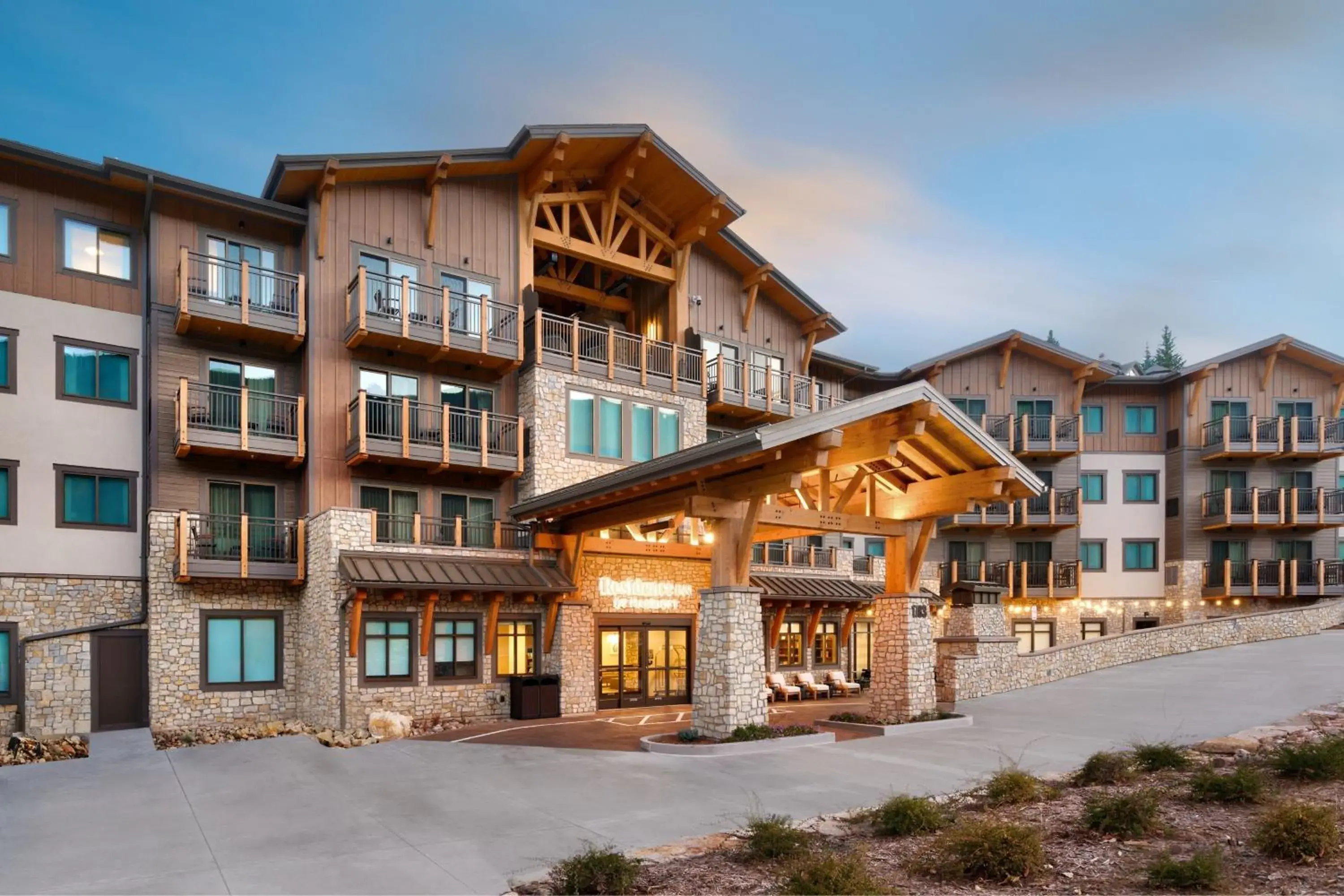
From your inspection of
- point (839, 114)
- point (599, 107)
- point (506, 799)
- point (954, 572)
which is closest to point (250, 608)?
point (506, 799)

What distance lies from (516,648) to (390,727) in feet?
12.4

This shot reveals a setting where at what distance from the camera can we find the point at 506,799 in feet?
35.6

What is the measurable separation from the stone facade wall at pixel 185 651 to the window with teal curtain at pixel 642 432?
29.1 ft

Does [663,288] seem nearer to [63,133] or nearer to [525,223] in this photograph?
[525,223]

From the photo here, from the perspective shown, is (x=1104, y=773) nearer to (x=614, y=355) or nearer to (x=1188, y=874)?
(x=1188, y=874)

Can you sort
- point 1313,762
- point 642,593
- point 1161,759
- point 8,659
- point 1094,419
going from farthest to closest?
point 1094,419 < point 642,593 < point 8,659 < point 1161,759 < point 1313,762

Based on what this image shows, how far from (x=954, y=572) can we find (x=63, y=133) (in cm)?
19703

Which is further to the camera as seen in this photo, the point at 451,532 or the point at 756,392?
the point at 756,392

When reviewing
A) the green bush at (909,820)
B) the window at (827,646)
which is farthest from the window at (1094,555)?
the green bush at (909,820)

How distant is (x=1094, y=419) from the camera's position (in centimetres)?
3522

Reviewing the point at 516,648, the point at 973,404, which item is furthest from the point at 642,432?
the point at 973,404

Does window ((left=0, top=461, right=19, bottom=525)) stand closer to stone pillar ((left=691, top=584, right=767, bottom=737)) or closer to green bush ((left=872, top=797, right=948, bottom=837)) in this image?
stone pillar ((left=691, top=584, right=767, bottom=737))

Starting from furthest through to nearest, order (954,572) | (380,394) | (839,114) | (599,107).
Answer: (599,107)
(839,114)
(954,572)
(380,394)

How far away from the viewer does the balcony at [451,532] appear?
1928 cm
